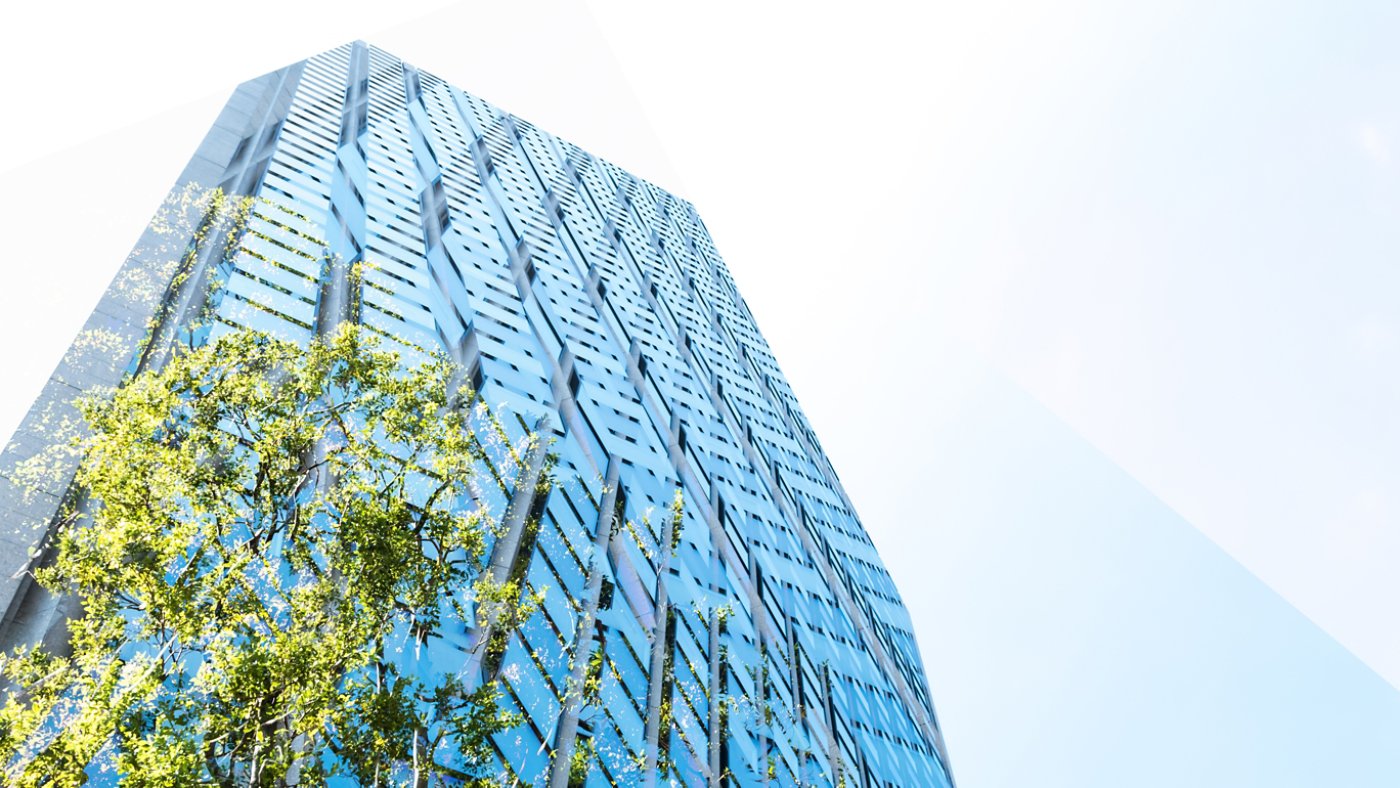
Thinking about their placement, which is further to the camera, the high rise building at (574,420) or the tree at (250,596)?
the high rise building at (574,420)

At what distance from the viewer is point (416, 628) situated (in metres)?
10.6

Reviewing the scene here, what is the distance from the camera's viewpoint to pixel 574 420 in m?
20.0

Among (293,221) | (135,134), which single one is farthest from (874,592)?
(135,134)

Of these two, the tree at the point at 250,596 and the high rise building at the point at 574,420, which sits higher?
the high rise building at the point at 574,420

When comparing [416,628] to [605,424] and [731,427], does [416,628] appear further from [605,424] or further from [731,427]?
[731,427]

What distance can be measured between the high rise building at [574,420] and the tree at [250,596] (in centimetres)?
206

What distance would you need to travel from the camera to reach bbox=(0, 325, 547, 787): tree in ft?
23.9

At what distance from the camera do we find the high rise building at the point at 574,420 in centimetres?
1377

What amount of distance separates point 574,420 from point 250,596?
38.3 feet

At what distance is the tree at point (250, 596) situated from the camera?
7270mm

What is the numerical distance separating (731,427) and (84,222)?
22152 millimetres

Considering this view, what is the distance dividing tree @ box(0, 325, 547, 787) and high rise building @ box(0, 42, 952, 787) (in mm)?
2055

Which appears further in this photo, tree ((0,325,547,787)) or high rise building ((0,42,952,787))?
high rise building ((0,42,952,787))

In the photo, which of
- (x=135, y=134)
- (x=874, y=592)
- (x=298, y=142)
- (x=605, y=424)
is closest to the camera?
(x=135, y=134)
